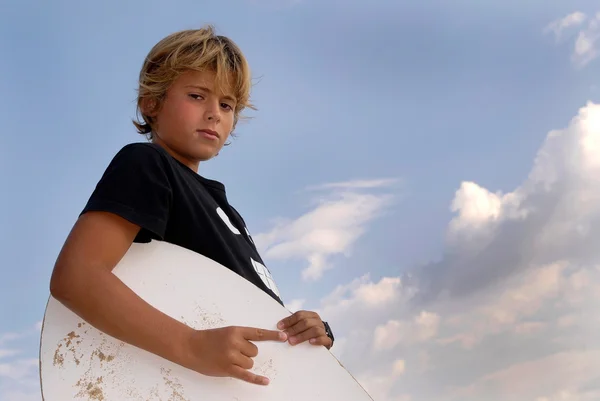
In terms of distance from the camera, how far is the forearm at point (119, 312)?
4.47 ft

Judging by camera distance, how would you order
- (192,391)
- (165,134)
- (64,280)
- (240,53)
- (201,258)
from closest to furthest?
(64,280) < (192,391) < (201,258) < (165,134) < (240,53)

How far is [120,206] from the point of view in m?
1.44

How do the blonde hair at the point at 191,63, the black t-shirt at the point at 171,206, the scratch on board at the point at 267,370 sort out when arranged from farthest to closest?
1. the blonde hair at the point at 191,63
2. the scratch on board at the point at 267,370
3. the black t-shirt at the point at 171,206

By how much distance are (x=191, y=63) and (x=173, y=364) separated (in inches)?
39.6

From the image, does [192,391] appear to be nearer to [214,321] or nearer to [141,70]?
[214,321]

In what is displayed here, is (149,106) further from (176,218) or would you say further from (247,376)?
(247,376)

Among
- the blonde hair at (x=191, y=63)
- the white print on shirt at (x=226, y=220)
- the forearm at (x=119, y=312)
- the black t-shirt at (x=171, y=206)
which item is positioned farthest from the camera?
the blonde hair at (x=191, y=63)

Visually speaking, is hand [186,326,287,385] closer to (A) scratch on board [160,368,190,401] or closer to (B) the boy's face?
(A) scratch on board [160,368,190,401]

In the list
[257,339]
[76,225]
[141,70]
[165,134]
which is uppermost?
[141,70]

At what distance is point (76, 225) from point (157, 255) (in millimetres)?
228

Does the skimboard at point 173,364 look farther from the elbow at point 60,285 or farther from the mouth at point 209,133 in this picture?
the mouth at point 209,133

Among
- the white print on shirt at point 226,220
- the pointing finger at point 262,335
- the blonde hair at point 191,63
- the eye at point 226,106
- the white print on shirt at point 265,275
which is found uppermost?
the blonde hair at point 191,63

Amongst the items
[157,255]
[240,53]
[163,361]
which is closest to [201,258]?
[157,255]

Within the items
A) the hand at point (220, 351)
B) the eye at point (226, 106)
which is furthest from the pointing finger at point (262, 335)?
the eye at point (226, 106)
